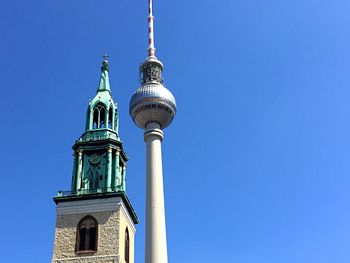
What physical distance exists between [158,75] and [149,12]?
28.3ft

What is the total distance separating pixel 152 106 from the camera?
6919cm

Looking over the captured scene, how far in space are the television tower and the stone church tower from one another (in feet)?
15.5

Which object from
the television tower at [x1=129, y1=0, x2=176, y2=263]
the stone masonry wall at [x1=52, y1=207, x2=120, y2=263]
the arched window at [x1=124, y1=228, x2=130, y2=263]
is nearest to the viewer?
the television tower at [x1=129, y1=0, x2=176, y2=263]

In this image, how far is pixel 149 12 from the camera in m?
75.7

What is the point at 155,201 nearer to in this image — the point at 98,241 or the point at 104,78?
the point at 98,241

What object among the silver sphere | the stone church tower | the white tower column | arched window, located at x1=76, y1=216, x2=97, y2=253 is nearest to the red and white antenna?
the silver sphere

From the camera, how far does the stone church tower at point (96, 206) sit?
2461 inches

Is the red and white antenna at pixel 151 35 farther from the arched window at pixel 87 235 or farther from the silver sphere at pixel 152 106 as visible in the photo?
the arched window at pixel 87 235

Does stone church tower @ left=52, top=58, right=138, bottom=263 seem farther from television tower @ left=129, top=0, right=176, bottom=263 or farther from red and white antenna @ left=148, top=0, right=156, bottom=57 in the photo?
red and white antenna @ left=148, top=0, right=156, bottom=57

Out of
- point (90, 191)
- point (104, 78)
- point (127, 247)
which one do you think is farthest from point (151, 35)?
point (127, 247)

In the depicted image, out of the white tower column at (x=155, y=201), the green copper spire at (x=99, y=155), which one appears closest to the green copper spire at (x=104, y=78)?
the green copper spire at (x=99, y=155)

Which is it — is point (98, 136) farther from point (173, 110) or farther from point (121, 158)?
point (173, 110)

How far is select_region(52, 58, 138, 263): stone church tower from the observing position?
62500 millimetres

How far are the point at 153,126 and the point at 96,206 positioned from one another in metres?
11.4
